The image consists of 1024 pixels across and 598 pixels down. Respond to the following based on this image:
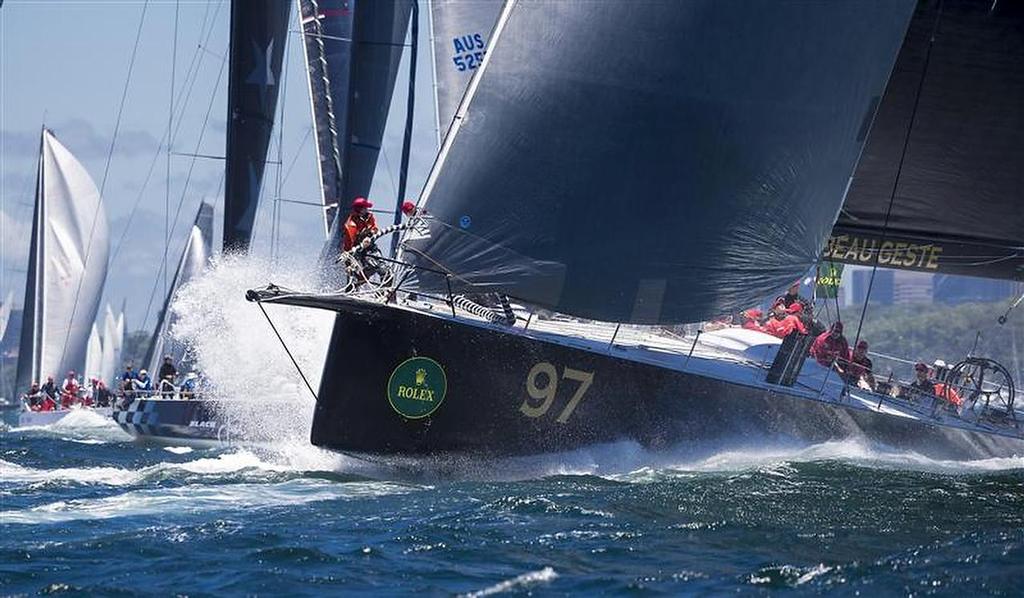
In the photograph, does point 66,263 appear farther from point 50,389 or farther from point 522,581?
point 522,581

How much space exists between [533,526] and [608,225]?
10.7 ft

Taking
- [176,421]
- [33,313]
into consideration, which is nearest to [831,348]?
[176,421]

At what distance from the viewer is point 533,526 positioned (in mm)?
10211

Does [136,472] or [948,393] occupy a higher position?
[948,393]

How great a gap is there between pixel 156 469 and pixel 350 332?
2.46 metres

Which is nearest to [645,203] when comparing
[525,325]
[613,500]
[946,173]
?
[525,325]

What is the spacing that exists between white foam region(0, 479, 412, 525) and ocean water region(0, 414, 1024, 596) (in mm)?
30

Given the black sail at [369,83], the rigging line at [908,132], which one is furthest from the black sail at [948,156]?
the black sail at [369,83]

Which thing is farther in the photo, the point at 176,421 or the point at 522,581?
the point at 176,421

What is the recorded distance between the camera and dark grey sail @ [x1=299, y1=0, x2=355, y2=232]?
79.7 ft

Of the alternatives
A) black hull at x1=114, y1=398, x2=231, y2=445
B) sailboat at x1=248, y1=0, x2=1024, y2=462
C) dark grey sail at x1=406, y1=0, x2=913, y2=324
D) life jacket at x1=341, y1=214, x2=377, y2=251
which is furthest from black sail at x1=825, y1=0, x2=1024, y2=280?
black hull at x1=114, y1=398, x2=231, y2=445

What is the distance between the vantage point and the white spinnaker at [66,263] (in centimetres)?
4269

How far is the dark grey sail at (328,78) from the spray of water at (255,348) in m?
2.19

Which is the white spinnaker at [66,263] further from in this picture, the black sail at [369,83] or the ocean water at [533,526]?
the ocean water at [533,526]
